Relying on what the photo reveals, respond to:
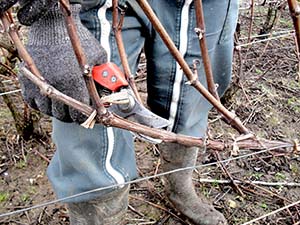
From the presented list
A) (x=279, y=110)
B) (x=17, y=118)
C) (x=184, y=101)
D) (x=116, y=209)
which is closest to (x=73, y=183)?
(x=116, y=209)

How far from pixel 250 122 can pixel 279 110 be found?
18cm

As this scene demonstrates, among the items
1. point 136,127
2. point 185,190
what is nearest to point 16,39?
point 136,127

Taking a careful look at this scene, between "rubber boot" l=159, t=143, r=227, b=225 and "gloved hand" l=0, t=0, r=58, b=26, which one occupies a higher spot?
"gloved hand" l=0, t=0, r=58, b=26

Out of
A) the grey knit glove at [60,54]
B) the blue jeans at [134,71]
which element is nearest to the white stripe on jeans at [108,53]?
the blue jeans at [134,71]

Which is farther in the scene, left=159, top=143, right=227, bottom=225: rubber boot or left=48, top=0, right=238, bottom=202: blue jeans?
left=159, top=143, right=227, bottom=225: rubber boot

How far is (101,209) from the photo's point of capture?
1.28 m

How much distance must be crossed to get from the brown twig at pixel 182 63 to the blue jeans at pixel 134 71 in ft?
1.15

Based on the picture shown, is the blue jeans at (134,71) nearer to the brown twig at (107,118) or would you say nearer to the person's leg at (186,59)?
the person's leg at (186,59)

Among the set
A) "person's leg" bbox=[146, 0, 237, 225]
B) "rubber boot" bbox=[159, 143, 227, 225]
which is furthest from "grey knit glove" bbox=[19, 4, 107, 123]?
"rubber boot" bbox=[159, 143, 227, 225]

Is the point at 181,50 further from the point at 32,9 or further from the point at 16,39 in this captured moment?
the point at 16,39

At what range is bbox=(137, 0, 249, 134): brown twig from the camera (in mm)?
714

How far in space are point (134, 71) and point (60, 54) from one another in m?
0.31

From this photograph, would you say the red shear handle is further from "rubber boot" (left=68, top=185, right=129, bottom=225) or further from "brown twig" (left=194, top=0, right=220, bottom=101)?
"rubber boot" (left=68, top=185, right=129, bottom=225)

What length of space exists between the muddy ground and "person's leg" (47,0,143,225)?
1.43ft
